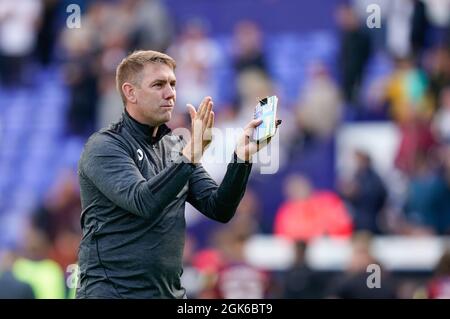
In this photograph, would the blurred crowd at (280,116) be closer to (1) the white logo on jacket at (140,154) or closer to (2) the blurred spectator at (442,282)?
(2) the blurred spectator at (442,282)

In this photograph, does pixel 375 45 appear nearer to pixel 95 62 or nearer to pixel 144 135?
pixel 95 62

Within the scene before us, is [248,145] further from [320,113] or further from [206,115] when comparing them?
[320,113]

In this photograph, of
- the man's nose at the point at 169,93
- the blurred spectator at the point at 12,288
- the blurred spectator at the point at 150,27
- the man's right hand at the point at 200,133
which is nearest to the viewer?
the man's right hand at the point at 200,133

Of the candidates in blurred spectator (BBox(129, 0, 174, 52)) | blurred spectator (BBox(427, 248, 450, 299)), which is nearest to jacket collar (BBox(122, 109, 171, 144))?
blurred spectator (BBox(427, 248, 450, 299))

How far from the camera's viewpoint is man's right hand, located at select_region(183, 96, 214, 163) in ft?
17.3

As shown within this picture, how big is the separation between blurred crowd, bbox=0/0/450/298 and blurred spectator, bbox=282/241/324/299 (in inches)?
0.5

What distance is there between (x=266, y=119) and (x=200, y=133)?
0.32 metres

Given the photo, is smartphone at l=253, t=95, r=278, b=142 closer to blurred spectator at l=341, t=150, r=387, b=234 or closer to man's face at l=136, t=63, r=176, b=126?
man's face at l=136, t=63, r=176, b=126

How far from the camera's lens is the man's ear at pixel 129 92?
565 cm

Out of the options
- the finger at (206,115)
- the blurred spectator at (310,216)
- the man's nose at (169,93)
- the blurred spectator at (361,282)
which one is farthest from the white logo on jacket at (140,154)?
the blurred spectator at (310,216)

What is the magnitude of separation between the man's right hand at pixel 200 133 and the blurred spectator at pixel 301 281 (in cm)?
567

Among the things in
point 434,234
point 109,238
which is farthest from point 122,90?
point 434,234

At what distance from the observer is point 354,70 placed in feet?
44.1

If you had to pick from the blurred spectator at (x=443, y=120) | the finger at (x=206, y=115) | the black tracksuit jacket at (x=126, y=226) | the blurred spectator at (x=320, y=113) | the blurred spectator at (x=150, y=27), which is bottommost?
the black tracksuit jacket at (x=126, y=226)
